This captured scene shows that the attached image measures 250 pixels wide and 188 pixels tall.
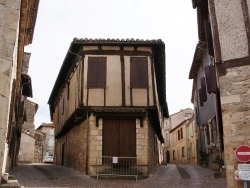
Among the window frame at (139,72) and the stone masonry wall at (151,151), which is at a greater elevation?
the window frame at (139,72)

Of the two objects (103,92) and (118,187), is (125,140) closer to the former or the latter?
(103,92)

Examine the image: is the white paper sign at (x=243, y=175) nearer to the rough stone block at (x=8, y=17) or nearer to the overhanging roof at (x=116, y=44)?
the rough stone block at (x=8, y=17)

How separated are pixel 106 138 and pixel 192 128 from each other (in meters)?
17.9

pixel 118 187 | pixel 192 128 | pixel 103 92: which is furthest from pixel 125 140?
pixel 192 128

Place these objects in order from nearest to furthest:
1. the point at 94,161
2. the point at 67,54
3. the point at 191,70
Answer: the point at 94,161 → the point at 67,54 → the point at 191,70

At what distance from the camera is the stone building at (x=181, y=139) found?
3027 centimetres

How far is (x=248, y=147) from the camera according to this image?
20.3 ft

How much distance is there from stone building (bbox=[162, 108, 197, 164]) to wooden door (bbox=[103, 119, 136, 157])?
632 inches

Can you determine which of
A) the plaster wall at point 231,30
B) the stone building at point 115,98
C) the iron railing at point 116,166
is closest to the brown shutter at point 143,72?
the stone building at point 115,98

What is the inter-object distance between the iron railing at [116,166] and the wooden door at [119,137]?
0.89 ft

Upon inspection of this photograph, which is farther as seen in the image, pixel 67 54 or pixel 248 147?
pixel 67 54

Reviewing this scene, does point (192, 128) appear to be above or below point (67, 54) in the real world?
below

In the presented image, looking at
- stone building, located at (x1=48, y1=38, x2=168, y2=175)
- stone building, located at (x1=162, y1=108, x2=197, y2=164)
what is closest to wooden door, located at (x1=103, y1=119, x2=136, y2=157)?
stone building, located at (x1=48, y1=38, x2=168, y2=175)

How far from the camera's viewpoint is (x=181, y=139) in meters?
36.1
